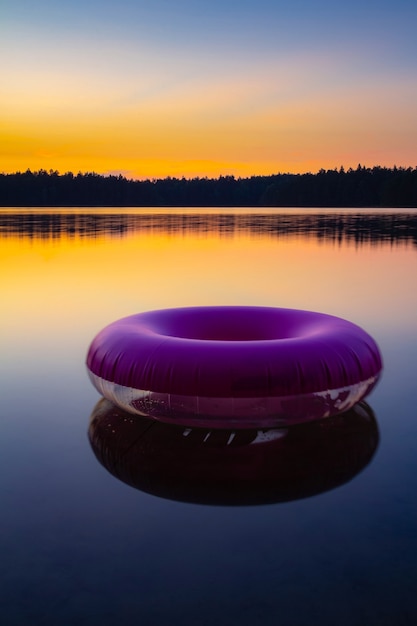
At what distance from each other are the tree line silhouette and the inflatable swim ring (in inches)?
3606

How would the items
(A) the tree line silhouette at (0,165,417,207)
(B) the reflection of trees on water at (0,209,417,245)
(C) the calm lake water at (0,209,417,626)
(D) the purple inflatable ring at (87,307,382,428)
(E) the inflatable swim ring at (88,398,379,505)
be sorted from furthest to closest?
(A) the tree line silhouette at (0,165,417,207) → (B) the reflection of trees on water at (0,209,417,245) → (D) the purple inflatable ring at (87,307,382,428) → (E) the inflatable swim ring at (88,398,379,505) → (C) the calm lake water at (0,209,417,626)

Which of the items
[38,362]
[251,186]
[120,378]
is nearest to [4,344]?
[38,362]

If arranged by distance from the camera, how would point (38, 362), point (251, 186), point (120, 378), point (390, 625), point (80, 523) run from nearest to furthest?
point (390, 625)
point (80, 523)
point (120, 378)
point (38, 362)
point (251, 186)

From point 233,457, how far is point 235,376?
0.54 metres

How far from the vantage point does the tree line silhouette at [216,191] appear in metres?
99.8

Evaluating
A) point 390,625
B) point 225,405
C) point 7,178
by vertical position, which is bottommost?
point 390,625

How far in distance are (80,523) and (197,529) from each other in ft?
2.07

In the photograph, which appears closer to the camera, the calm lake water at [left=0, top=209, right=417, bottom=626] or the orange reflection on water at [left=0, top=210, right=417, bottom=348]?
the calm lake water at [left=0, top=209, right=417, bottom=626]

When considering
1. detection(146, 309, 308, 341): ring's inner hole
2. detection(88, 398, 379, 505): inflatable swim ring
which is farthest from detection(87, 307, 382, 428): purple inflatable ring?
detection(146, 309, 308, 341): ring's inner hole

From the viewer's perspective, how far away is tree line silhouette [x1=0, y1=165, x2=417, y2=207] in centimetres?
9975

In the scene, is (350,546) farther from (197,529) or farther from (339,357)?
(339,357)

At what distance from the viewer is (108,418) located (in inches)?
185

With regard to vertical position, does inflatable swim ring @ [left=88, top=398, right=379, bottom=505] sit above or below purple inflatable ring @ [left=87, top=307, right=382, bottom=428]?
below

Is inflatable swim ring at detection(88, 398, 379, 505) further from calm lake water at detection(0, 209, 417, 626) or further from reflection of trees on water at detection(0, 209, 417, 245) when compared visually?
reflection of trees on water at detection(0, 209, 417, 245)
